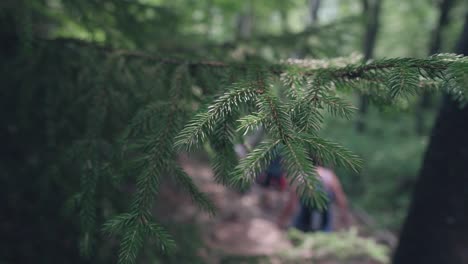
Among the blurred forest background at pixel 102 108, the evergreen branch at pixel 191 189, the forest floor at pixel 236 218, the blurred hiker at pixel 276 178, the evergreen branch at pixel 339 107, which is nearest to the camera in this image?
the evergreen branch at pixel 339 107

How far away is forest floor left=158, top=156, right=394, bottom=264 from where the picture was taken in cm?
650

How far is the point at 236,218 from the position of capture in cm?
786

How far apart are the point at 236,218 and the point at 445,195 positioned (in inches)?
222

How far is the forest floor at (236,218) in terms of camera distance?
6504 millimetres

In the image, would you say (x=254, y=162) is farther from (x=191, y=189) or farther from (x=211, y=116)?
(x=191, y=189)

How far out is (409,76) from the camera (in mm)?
1229

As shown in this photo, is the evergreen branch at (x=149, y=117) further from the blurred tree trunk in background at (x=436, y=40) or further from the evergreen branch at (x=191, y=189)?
the blurred tree trunk in background at (x=436, y=40)

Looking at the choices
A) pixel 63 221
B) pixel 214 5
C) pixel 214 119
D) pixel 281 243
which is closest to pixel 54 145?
pixel 63 221

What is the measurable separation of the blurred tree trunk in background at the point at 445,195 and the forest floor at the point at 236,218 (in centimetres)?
249

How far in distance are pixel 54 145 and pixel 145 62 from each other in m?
1.24

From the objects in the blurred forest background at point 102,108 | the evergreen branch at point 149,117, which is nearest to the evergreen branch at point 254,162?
the blurred forest background at point 102,108

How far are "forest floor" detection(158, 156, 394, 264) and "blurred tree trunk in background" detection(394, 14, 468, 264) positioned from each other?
2.49 m

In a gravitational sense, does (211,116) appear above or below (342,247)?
above

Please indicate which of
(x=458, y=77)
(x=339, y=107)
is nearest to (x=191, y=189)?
(x=339, y=107)
